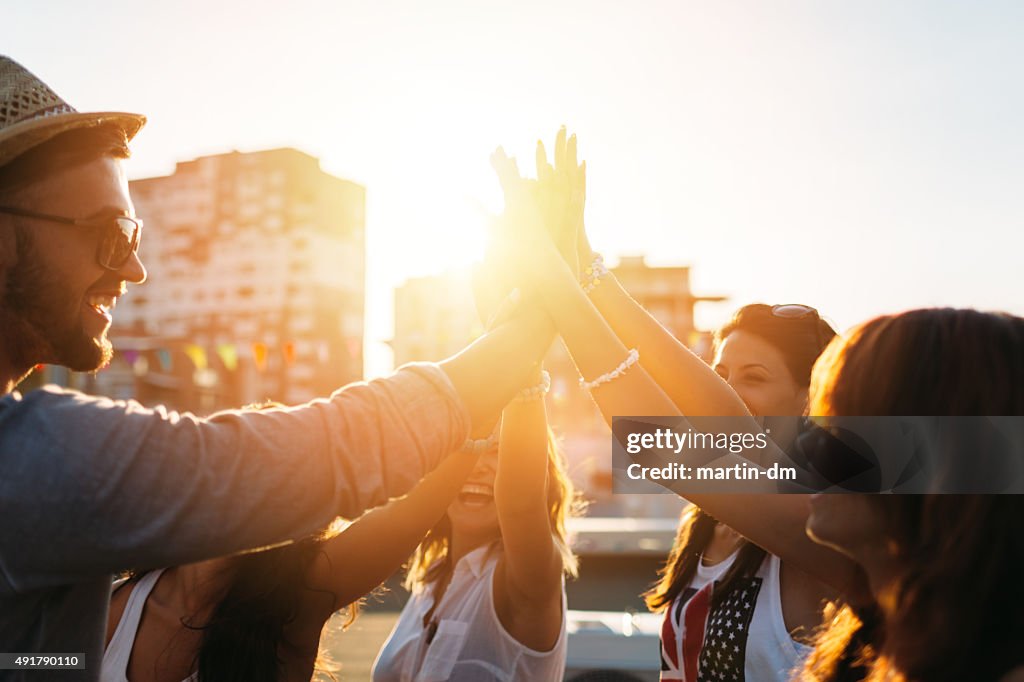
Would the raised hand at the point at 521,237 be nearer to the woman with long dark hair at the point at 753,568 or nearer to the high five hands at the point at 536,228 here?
the high five hands at the point at 536,228

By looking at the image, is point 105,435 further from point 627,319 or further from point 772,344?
point 772,344

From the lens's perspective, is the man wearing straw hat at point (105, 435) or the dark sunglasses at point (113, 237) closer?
the man wearing straw hat at point (105, 435)

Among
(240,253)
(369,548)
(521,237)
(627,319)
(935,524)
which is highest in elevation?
(240,253)

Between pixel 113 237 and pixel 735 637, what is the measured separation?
1964 mm

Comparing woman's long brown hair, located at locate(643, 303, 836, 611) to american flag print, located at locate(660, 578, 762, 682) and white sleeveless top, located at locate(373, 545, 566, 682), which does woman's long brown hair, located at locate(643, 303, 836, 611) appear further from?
white sleeveless top, located at locate(373, 545, 566, 682)

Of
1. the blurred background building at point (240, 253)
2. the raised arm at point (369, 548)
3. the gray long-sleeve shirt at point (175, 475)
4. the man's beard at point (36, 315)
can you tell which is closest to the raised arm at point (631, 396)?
the raised arm at point (369, 548)

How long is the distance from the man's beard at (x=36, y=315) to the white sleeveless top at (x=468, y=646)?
162 cm

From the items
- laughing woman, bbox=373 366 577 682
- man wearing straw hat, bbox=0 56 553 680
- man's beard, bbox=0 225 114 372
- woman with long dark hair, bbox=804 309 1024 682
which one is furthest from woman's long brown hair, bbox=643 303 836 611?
man's beard, bbox=0 225 114 372

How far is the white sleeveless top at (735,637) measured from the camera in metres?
2.21

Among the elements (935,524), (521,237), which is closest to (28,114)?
(521,237)

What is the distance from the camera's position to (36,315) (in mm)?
1557

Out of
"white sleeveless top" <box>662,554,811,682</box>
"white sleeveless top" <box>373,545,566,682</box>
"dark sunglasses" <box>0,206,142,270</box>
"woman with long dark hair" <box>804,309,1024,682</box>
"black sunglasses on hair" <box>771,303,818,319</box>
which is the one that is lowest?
"white sleeveless top" <box>373,545,566,682</box>

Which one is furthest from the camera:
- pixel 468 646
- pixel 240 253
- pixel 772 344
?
pixel 240 253

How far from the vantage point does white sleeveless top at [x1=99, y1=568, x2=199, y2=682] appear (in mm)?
1991
